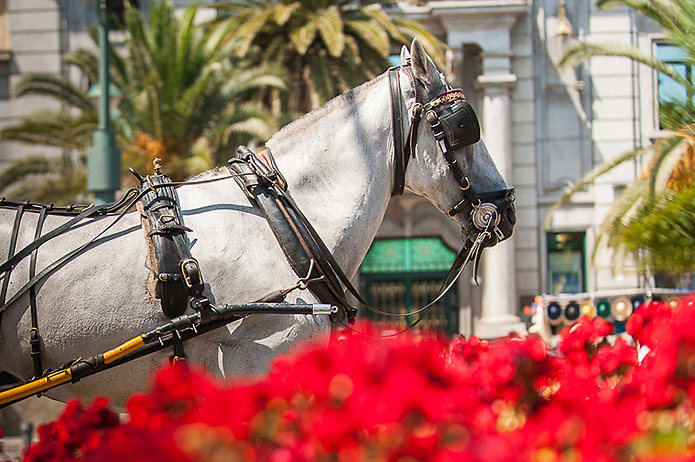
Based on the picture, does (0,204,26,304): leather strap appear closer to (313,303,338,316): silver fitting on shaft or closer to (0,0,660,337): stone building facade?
(313,303,338,316): silver fitting on shaft

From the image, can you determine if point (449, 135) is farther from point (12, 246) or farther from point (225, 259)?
point (12, 246)

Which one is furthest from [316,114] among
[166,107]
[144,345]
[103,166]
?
[166,107]

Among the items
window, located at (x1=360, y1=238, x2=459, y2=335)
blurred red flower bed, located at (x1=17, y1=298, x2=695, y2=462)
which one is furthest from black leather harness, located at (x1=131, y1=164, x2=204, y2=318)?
window, located at (x1=360, y1=238, x2=459, y2=335)

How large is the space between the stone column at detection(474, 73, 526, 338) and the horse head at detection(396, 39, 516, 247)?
13721 mm

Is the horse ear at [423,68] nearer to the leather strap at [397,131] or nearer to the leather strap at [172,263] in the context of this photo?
the leather strap at [397,131]

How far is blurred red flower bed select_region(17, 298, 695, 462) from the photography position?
3.76 feet

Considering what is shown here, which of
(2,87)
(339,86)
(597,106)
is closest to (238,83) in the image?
(339,86)

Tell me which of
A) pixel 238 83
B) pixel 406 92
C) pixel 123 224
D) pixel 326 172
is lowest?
pixel 123 224

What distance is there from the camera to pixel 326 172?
3037mm

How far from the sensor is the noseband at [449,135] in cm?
304

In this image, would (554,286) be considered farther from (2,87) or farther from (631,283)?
(2,87)

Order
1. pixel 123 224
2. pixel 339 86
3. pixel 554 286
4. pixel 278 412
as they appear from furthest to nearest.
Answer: pixel 554 286
pixel 339 86
pixel 123 224
pixel 278 412

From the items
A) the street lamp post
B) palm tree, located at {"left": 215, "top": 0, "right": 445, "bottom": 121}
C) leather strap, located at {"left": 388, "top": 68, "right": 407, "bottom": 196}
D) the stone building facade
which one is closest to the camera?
leather strap, located at {"left": 388, "top": 68, "right": 407, "bottom": 196}

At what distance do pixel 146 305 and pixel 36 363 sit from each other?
45cm
